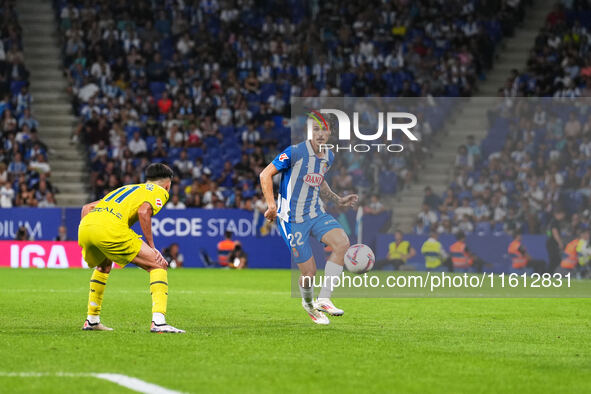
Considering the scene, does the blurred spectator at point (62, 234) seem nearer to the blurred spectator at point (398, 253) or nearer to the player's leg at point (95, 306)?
the blurred spectator at point (398, 253)

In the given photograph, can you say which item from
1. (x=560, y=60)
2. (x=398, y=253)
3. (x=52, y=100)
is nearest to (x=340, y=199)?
(x=398, y=253)

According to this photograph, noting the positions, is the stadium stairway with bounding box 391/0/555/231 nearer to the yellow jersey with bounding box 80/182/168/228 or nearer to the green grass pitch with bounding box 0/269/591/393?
the green grass pitch with bounding box 0/269/591/393

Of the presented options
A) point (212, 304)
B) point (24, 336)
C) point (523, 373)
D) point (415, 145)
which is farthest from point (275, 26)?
point (523, 373)

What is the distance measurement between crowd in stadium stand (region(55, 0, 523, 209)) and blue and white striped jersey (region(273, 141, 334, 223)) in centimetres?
1722

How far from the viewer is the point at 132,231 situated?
36.1 ft

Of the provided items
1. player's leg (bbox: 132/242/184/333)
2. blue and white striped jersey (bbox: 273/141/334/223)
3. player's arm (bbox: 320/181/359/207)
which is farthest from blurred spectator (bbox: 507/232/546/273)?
player's leg (bbox: 132/242/184/333)

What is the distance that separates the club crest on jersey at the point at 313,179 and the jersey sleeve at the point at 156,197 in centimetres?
215

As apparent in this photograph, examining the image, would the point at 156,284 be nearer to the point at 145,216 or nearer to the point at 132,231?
the point at 132,231

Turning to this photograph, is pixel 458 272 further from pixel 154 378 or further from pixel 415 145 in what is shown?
pixel 154 378

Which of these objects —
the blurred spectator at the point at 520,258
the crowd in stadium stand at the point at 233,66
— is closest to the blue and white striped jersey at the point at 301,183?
the blurred spectator at the point at 520,258

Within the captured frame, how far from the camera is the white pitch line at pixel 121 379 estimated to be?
23.4ft

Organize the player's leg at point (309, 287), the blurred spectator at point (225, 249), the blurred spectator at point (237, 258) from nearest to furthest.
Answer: the player's leg at point (309, 287) → the blurred spectator at point (237, 258) → the blurred spectator at point (225, 249)

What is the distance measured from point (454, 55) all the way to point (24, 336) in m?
26.2

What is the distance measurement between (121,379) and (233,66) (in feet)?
92.2
